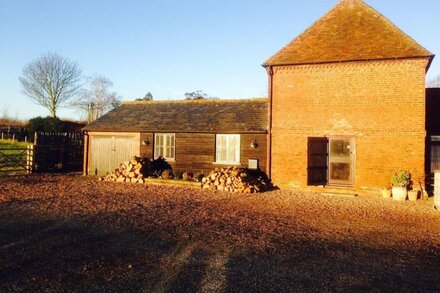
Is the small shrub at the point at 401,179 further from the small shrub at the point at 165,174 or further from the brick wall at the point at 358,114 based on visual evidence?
the small shrub at the point at 165,174

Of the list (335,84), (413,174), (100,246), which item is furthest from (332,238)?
(335,84)

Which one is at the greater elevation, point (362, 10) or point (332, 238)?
point (362, 10)

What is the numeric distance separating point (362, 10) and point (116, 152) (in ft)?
50.9

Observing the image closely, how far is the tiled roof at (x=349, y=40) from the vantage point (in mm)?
15242

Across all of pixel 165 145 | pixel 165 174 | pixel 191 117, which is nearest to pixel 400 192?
pixel 165 174

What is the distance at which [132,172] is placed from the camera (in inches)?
723

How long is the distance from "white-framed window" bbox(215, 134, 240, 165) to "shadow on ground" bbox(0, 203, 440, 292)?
417 inches

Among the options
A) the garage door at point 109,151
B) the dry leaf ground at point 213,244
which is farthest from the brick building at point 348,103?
the garage door at point 109,151

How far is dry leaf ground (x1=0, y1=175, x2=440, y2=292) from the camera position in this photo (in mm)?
5355

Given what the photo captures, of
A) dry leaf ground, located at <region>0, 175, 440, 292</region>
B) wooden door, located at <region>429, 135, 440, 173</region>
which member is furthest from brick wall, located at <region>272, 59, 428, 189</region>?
wooden door, located at <region>429, 135, 440, 173</region>

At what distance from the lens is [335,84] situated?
16.0 m

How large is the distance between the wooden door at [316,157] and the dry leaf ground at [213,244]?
328cm

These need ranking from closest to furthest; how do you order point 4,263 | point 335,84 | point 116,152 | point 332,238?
point 4,263 < point 332,238 < point 335,84 < point 116,152

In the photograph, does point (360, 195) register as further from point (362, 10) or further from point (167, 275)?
point (167, 275)
